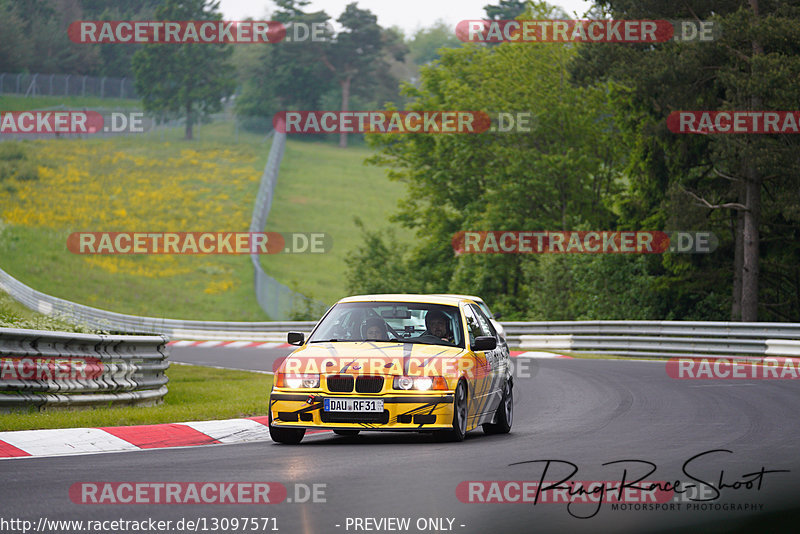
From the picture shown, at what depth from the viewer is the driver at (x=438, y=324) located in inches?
491

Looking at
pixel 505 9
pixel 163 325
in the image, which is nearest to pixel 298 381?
pixel 163 325

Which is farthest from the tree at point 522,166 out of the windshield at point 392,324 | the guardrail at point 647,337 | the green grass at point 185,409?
the windshield at point 392,324

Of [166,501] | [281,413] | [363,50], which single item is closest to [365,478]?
[166,501]

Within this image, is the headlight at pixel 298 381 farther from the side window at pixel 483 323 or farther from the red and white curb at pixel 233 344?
the red and white curb at pixel 233 344

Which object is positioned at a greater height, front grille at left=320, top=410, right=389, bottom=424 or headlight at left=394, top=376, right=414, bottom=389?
headlight at left=394, top=376, right=414, bottom=389

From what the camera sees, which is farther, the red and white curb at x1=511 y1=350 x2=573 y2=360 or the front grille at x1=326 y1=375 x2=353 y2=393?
the red and white curb at x1=511 y1=350 x2=573 y2=360

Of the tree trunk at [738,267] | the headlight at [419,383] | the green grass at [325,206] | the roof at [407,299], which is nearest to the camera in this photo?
the headlight at [419,383]

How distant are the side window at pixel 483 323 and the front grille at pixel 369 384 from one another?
2.57 meters

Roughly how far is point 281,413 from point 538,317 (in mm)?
33340

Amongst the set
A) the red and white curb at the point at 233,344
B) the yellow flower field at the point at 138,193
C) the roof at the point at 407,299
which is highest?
the yellow flower field at the point at 138,193

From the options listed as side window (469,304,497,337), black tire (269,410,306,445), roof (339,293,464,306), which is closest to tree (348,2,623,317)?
side window (469,304,497,337)

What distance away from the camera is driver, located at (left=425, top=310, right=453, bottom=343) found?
12.5m

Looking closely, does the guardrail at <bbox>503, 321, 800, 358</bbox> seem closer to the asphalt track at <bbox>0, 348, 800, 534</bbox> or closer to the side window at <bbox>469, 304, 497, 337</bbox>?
the asphalt track at <bbox>0, 348, 800, 534</bbox>

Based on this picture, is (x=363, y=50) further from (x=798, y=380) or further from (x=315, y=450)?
(x=315, y=450)
